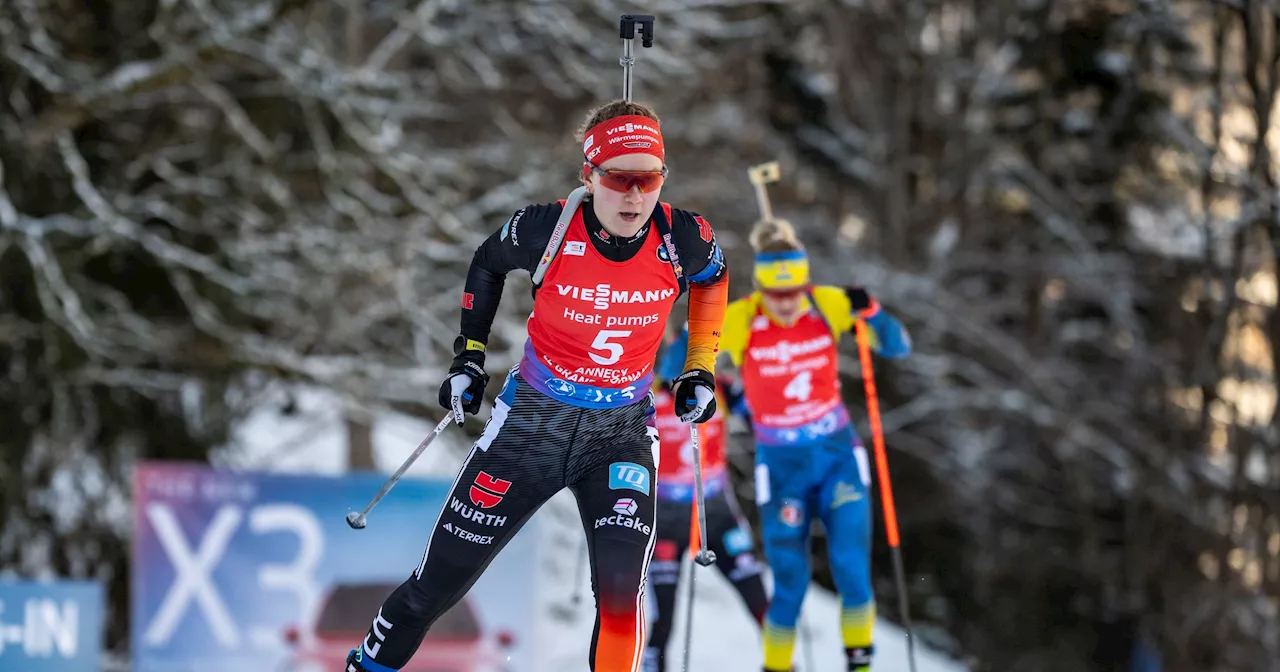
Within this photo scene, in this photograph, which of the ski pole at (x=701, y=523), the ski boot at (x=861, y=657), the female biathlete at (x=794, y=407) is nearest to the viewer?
the ski pole at (x=701, y=523)

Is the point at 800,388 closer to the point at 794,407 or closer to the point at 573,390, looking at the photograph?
the point at 794,407

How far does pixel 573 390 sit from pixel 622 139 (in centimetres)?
83

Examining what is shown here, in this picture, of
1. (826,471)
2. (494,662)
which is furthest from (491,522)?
(494,662)

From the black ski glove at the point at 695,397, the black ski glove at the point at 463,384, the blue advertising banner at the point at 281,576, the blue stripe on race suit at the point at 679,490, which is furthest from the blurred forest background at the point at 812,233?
the black ski glove at the point at 695,397

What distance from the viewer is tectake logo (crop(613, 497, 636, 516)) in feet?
16.1

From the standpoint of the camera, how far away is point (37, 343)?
501 inches

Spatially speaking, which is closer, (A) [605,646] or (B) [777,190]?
(A) [605,646]

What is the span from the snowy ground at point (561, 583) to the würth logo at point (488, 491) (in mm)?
5405

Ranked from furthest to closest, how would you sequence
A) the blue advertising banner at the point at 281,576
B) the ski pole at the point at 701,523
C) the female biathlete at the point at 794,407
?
the blue advertising banner at the point at 281,576
the female biathlete at the point at 794,407
the ski pole at the point at 701,523

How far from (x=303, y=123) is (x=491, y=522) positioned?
31.8 ft

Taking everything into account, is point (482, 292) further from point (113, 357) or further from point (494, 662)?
point (113, 357)

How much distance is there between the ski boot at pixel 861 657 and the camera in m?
6.90

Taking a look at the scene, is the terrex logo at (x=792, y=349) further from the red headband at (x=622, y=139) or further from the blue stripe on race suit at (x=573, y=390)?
the red headband at (x=622, y=139)

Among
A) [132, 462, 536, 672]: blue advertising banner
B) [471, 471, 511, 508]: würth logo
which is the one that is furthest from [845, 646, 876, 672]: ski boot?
[132, 462, 536, 672]: blue advertising banner
